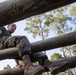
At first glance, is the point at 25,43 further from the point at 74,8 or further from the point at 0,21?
the point at 74,8

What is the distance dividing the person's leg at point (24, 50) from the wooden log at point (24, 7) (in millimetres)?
1691

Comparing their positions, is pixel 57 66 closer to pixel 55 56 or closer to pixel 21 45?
pixel 21 45

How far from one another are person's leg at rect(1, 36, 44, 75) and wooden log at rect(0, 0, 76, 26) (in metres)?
1.69

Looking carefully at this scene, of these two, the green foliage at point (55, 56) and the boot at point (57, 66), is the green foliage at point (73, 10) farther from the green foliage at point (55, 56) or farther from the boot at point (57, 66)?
the boot at point (57, 66)

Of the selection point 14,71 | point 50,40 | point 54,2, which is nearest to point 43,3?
point 54,2

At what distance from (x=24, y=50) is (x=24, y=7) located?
2.07 meters

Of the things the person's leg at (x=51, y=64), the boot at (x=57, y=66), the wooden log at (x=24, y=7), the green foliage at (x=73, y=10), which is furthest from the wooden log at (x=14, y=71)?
the green foliage at (x=73, y=10)

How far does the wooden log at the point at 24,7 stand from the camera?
1.71 meters

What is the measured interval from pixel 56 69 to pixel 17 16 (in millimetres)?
2029

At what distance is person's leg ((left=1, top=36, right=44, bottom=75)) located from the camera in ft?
11.2

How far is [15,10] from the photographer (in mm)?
1749

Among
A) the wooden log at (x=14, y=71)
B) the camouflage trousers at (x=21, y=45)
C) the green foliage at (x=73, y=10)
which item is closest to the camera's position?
the camouflage trousers at (x=21, y=45)

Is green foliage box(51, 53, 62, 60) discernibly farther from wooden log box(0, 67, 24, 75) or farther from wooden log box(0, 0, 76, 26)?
wooden log box(0, 0, 76, 26)

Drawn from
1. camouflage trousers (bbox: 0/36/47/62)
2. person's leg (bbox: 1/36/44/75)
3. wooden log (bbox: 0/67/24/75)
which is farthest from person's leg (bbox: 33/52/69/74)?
wooden log (bbox: 0/67/24/75)
